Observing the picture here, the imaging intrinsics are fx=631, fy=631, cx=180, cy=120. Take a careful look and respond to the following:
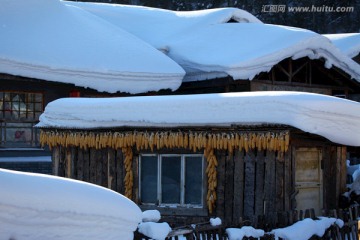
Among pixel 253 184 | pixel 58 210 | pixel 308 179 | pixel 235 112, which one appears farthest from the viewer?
pixel 308 179

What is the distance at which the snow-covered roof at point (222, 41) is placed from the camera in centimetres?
1694

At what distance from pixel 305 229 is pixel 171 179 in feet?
9.53

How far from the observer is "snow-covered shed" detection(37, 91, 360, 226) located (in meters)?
10.0

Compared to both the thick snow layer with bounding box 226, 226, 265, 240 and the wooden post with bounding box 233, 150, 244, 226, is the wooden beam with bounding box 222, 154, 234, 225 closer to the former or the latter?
the wooden post with bounding box 233, 150, 244, 226

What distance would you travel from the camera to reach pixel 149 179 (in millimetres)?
11328

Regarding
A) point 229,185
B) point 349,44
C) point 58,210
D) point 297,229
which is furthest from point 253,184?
point 349,44

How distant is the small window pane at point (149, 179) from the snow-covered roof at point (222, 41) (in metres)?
6.05

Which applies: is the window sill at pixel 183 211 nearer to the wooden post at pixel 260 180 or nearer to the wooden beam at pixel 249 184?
the wooden beam at pixel 249 184

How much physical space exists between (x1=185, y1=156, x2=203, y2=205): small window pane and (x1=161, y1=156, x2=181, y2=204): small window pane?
15 centimetres

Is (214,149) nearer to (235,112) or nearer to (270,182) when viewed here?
(235,112)

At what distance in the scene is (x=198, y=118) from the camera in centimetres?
1049

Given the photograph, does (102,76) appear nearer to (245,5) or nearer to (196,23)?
(196,23)

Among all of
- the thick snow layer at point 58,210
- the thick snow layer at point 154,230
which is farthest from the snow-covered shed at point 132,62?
the thick snow layer at point 58,210

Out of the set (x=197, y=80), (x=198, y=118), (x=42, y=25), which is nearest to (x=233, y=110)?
(x=198, y=118)
